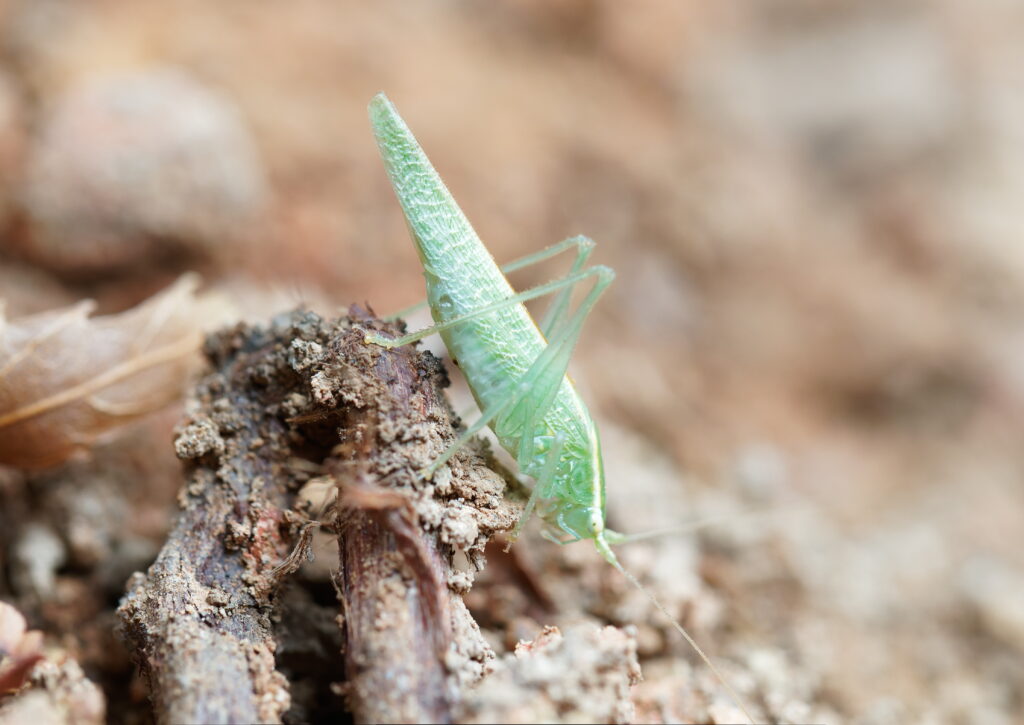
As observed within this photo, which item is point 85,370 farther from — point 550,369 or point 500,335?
point 550,369

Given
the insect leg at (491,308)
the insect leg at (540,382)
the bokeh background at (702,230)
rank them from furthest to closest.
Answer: the bokeh background at (702,230), the insect leg at (540,382), the insect leg at (491,308)

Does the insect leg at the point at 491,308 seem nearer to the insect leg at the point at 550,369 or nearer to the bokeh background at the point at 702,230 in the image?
the insect leg at the point at 550,369

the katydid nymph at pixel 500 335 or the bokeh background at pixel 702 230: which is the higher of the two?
the bokeh background at pixel 702 230

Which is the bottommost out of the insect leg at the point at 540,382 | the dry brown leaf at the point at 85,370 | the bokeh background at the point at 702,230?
the dry brown leaf at the point at 85,370

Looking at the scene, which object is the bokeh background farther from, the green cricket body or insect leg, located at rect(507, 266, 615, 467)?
insect leg, located at rect(507, 266, 615, 467)

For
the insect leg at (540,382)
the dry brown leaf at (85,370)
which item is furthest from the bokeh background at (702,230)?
the insect leg at (540,382)

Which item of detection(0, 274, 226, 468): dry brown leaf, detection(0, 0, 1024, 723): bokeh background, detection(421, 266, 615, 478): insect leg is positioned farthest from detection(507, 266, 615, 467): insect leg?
detection(0, 274, 226, 468): dry brown leaf

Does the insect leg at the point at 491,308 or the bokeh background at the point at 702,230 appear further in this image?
the bokeh background at the point at 702,230

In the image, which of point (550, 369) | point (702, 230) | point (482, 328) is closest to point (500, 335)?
point (482, 328)
